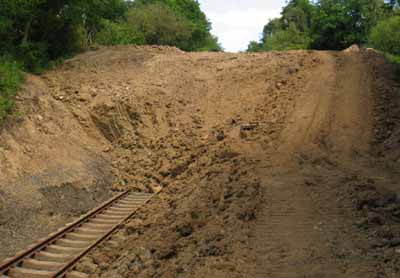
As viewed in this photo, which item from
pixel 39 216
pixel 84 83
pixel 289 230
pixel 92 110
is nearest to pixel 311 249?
pixel 289 230

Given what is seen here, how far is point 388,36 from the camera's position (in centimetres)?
2388

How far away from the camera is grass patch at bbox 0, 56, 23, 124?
12.9m

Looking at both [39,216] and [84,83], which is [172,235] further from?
[84,83]

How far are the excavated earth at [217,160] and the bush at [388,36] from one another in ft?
17.7

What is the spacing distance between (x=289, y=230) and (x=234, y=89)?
9646 millimetres

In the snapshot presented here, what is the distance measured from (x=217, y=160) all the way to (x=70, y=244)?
392cm

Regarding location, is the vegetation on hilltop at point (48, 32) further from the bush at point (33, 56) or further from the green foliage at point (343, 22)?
the green foliage at point (343, 22)

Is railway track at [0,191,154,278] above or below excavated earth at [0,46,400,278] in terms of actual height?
below

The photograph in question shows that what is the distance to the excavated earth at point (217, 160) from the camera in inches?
279

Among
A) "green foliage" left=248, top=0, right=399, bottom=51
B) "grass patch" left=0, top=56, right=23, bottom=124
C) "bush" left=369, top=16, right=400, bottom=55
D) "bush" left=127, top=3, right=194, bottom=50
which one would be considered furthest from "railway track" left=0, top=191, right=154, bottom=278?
"green foliage" left=248, top=0, right=399, bottom=51

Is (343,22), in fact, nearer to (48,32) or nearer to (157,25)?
(157,25)

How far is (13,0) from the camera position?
1550cm

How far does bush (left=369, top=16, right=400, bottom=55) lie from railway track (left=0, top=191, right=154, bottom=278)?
653 inches

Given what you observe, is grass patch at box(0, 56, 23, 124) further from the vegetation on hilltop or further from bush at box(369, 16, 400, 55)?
bush at box(369, 16, 400, 55)
